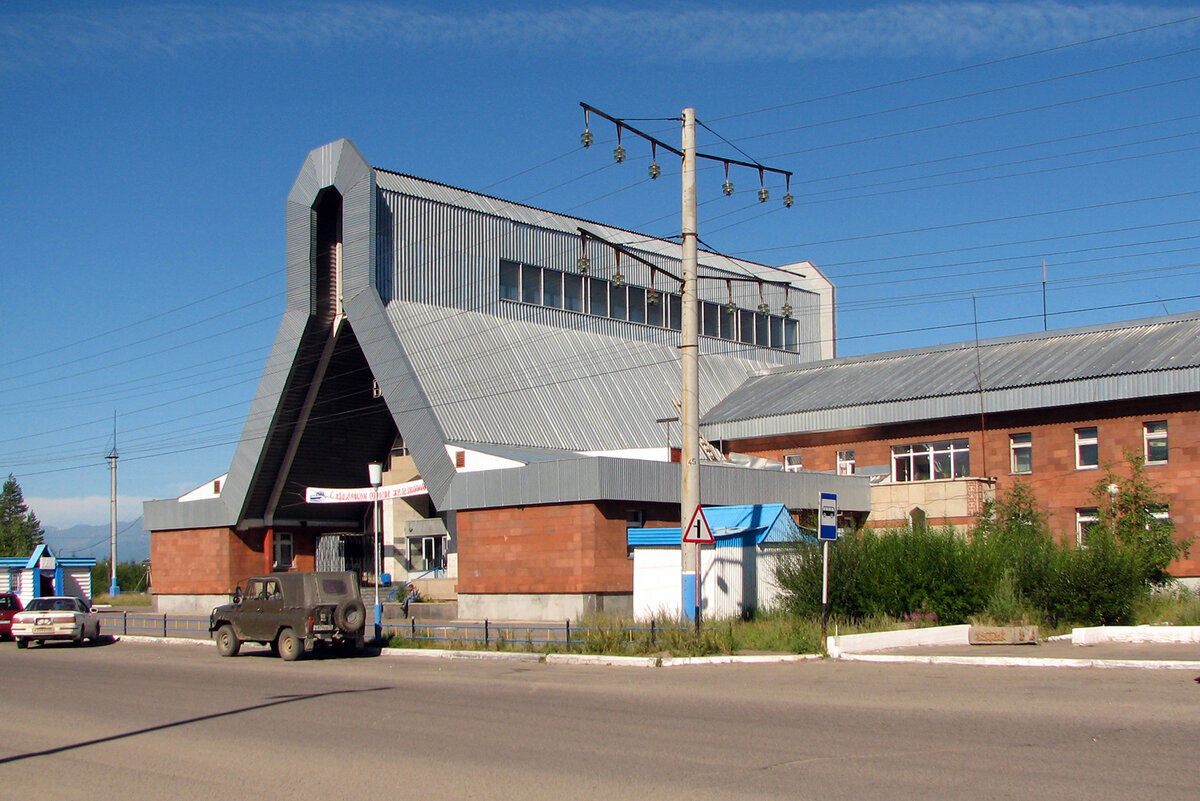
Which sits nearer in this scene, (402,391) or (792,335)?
(402,391)

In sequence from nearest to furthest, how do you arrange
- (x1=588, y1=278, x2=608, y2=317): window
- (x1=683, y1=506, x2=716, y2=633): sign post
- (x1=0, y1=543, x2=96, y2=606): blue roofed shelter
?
(x1=683, y1=506, x2=716, y2=633): sign post < (x1=588, y1=278, x2=608, y2=317): window < (x1=0, y1=543, x2=96, y2=606): blue roofed shelter

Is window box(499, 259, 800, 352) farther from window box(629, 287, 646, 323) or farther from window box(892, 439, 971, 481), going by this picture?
window box(892, 439, 971, 481)

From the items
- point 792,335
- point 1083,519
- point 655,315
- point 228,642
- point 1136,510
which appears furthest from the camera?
point 792,335

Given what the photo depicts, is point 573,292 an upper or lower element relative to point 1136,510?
upper

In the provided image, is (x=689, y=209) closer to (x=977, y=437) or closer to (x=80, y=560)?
(x=977, y=437)

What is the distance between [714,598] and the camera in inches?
1069

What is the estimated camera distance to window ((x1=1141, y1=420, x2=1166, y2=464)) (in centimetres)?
3519

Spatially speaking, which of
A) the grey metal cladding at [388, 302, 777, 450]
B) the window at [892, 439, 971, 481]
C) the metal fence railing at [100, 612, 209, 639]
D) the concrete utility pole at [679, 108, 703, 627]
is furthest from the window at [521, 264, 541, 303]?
the concrete utility pole at [679, 108, 703, 627]

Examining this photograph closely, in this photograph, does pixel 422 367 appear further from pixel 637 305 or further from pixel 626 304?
pixel 637 305

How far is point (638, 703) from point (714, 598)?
12349 mm

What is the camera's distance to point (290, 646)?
944 inches

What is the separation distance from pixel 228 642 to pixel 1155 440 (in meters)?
28.2

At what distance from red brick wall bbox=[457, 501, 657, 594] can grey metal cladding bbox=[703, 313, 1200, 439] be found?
11472 mm

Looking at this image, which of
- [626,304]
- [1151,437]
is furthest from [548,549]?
[626,304]
